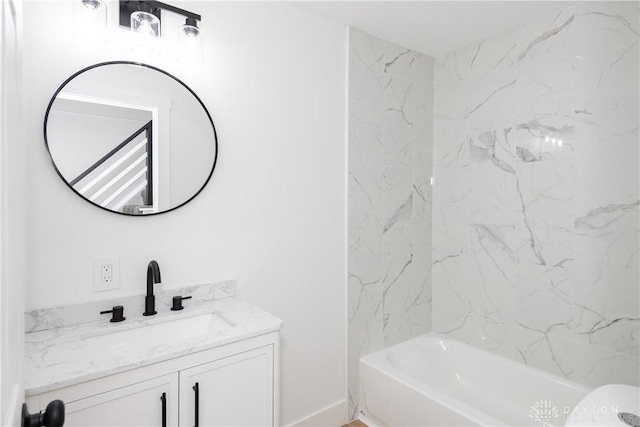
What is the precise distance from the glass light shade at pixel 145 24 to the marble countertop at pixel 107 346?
4.05 ft

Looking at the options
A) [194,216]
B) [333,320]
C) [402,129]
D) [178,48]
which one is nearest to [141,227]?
[194,216]

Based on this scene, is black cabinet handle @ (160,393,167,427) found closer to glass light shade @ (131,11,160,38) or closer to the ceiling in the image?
glass light shade @ (131,11,160,38)

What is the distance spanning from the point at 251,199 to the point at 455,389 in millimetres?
1880

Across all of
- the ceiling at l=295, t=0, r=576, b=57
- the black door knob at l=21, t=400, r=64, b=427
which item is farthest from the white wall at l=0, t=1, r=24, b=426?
the ceiling at l=295, t=0, r=576, b=57

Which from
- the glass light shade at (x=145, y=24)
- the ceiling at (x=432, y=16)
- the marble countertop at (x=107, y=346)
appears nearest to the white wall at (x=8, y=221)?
the marble countertop at (x=107, y=346)

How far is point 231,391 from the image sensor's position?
4.54 feet

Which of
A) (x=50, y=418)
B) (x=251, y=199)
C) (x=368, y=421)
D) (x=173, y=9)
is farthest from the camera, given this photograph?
(x=368, y=421)

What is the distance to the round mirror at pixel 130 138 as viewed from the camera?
58.2 inches

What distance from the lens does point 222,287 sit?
6.12 feet

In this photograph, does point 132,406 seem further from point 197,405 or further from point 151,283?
point 151,283

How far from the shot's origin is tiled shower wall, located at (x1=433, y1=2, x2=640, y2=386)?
1.98m

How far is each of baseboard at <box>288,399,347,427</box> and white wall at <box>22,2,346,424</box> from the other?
1.3 inches

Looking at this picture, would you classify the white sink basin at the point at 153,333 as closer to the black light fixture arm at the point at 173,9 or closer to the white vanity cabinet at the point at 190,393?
the white vanity cabinet at the point at 190,393

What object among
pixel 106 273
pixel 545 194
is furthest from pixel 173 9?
pixel 545 194
